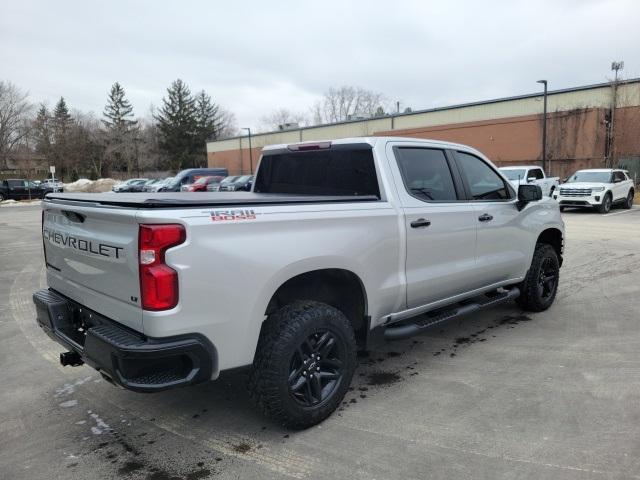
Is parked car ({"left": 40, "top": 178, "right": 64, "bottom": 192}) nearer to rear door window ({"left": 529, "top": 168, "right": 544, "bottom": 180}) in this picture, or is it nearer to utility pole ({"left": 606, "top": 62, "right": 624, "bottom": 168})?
rear door window ({"left": 529, "top": 168, "right": 544, "bottom": 180})

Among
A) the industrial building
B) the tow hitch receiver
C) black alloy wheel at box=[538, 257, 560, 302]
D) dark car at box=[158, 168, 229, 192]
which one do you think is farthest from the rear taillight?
dark car at box=[158, 168, 229, 192]

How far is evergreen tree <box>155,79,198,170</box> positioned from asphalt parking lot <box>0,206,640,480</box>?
7943cm

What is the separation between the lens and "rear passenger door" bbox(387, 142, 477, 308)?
3.99 m

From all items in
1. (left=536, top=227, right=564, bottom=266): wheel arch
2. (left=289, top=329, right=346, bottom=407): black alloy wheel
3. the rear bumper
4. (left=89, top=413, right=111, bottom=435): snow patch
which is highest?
(left=536, top=227, right=564, bottom=266): wheel arch

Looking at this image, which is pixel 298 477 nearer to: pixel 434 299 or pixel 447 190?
pixel 434 299

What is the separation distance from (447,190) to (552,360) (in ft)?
5.76

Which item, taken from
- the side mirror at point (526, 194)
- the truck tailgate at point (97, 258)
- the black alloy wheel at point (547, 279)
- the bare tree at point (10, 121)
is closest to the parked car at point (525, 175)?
the black alloy wheel at point (547, 279)

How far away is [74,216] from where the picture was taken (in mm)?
3309

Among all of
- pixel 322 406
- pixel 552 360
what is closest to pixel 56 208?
pixel 322 406

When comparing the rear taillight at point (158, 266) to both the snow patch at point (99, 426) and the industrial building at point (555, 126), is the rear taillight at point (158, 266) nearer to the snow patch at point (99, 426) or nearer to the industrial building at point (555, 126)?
the snow patch at point (99, 426)

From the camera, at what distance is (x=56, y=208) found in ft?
11.7

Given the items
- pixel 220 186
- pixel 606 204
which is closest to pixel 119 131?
pixel 220 186

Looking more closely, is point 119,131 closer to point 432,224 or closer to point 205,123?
point 205,123

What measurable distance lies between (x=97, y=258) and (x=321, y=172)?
6.79ft
